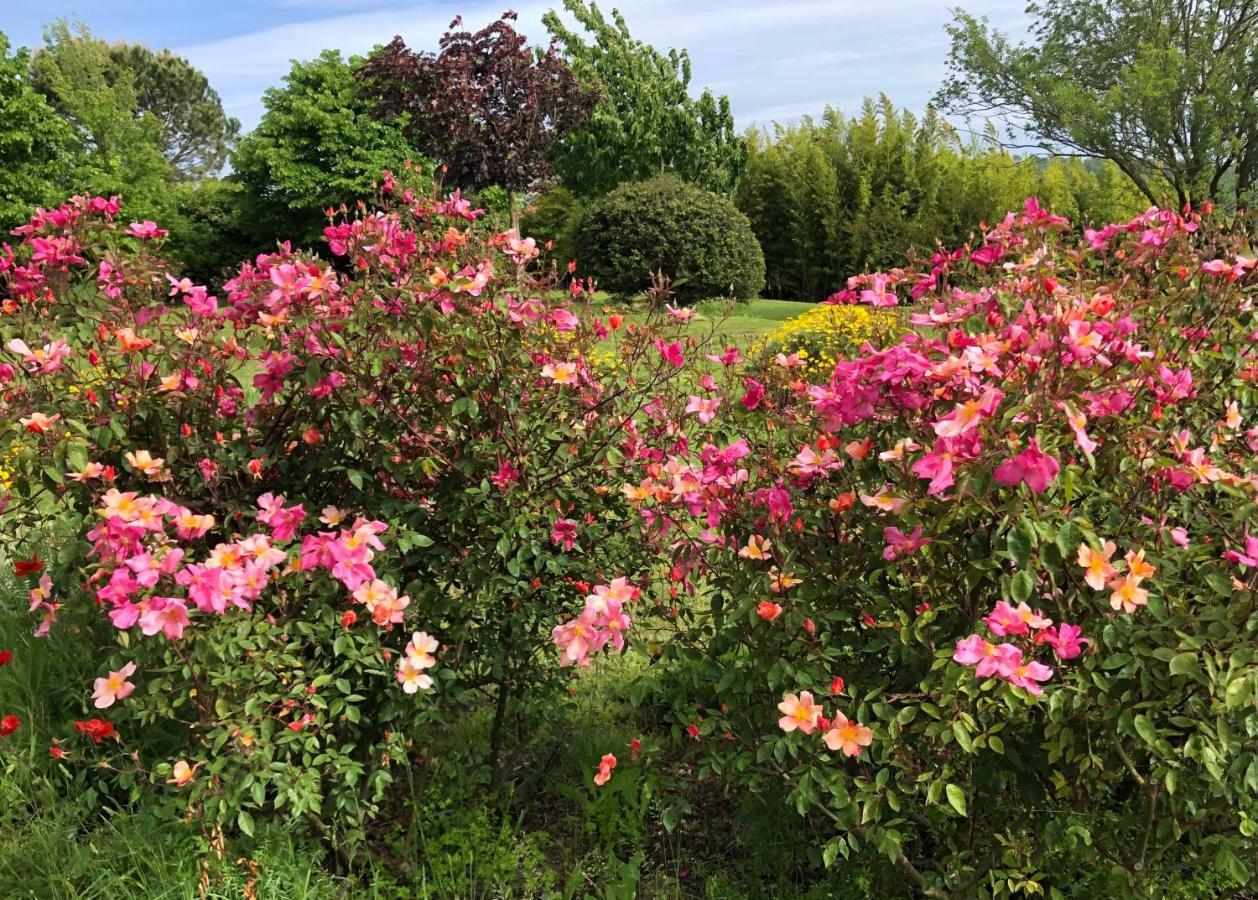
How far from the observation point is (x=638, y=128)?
621 inches

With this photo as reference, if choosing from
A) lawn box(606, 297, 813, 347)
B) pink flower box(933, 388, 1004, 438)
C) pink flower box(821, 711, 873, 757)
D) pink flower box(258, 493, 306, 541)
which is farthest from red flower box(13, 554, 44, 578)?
lawn box(606, 297, 813, 347)

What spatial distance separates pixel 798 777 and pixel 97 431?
132 centimetres

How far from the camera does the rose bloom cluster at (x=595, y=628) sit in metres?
1.36

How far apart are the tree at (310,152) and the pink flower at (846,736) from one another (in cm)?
1662

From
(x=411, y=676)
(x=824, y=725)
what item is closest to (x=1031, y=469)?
(x=824, y=725)

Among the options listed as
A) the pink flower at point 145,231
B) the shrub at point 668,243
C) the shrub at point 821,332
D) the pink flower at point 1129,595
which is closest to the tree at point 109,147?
the shrub at point 668,243

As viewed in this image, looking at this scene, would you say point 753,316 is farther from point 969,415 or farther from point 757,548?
point 969,415

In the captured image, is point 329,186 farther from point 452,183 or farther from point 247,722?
point 247,722

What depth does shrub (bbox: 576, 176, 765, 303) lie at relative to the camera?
11.1 m

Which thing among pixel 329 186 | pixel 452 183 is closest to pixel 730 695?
pixel 452 183

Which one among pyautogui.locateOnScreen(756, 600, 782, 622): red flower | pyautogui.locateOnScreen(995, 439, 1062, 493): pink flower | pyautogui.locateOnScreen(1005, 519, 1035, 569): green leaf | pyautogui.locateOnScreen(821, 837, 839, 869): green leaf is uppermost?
pyautogui.locateOnScreen(995, 439, 1062, 493): pink flower

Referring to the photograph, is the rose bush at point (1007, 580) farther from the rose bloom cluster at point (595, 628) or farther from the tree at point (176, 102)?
the tree at point (176, 102)

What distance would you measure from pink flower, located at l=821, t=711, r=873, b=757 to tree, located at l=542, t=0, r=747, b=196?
15.0 metres

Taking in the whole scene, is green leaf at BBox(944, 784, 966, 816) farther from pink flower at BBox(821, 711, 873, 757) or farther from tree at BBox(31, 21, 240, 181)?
tree at BBox(31, 21, 240, 181)
